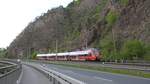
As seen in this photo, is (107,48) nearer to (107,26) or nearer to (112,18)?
(112,18)

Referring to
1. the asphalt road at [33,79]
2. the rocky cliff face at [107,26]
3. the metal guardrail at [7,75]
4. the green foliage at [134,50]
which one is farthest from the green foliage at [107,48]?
the metal guardrail at [7,75]

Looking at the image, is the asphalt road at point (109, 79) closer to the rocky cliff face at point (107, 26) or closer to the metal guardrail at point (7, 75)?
the metal guardrail at point (7, 75)

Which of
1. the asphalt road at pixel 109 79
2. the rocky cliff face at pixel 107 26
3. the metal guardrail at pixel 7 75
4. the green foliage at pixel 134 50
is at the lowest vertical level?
the asphalt road at pixel 109 79

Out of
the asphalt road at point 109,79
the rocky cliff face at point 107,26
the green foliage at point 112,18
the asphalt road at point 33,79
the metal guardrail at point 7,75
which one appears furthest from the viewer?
the green foliage at point 112,18

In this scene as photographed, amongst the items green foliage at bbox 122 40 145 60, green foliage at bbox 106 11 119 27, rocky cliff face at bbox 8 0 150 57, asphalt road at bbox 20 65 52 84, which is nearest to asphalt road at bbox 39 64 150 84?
asphalt road at bbox 20 65 52 84

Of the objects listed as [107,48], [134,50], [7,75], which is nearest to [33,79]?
[7,75]

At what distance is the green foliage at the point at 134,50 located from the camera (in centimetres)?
7812

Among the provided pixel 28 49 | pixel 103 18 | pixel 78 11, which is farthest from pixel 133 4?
pixel 28 49

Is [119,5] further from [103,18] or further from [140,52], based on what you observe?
[140,52]

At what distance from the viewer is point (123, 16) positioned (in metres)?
106

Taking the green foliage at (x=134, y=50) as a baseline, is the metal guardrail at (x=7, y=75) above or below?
below

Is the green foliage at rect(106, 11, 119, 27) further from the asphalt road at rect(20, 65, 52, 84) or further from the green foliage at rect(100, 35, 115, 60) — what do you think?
the asphalt road at rect(20, 65, 52, 84)

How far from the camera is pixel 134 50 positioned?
79.3 metres

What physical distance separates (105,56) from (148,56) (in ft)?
52.5
